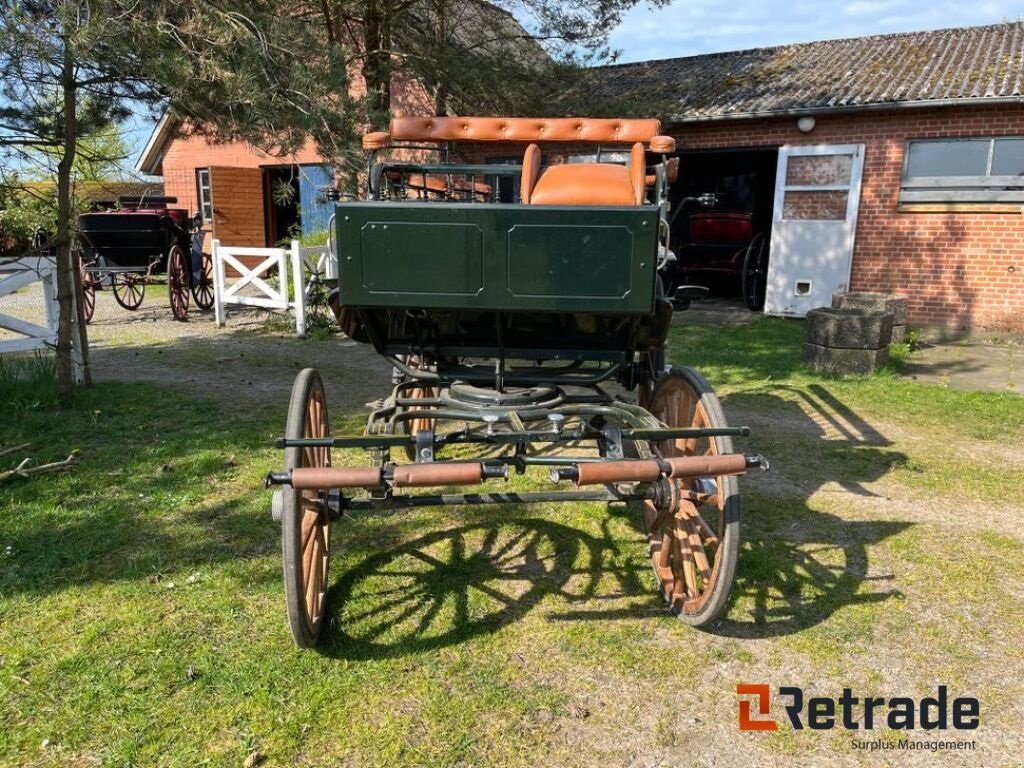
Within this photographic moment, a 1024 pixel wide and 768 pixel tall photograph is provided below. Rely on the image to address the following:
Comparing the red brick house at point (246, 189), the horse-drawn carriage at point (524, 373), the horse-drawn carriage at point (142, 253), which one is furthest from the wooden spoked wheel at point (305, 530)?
the red brick house at point (246, 189)

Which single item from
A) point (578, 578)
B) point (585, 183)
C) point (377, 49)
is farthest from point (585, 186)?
point (377, 49)

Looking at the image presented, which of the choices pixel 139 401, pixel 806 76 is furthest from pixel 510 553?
pixel 806 76

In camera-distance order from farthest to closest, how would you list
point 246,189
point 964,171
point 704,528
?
point 246,189 → point 964,171 → point 704,528

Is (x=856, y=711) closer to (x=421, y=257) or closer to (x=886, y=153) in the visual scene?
(x=421, y=257)

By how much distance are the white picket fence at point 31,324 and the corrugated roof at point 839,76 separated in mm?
8381

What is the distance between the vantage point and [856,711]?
2.58 m

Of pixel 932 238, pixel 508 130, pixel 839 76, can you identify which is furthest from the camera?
pixel 839 76

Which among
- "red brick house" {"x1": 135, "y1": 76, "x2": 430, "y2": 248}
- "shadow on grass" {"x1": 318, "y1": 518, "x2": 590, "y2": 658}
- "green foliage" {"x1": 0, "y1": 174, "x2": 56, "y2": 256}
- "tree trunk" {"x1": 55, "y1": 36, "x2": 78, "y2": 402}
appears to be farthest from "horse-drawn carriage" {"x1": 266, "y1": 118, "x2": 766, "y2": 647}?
"red brick house" {"x1": 135, "y1": 76, "x2": 430, "y2": 248}

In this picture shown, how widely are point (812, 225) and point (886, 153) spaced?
4.56 feet

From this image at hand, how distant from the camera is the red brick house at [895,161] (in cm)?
1046

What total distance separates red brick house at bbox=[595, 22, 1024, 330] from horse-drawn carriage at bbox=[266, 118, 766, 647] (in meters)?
8.92

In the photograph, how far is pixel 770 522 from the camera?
13.4 ft

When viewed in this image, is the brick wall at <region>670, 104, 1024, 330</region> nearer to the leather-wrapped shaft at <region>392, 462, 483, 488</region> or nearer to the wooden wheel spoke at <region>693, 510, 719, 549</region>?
the wooden wheel spoke at <region>693, 510, 719, 549</region>

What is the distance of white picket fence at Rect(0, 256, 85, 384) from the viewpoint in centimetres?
647
